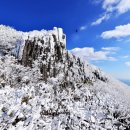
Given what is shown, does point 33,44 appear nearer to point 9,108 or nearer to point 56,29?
point 56,29

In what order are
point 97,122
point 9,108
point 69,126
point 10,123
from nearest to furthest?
1. point 10,123
2. point 9,108
3. point 69,126
4. point 97,122

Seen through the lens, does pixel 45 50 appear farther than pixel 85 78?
No

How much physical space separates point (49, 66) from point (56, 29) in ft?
87.8

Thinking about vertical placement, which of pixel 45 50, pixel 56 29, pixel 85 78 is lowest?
pixel 85 78

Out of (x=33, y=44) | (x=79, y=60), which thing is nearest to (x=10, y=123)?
(x=33, y=44)

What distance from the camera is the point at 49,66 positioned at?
10875cm

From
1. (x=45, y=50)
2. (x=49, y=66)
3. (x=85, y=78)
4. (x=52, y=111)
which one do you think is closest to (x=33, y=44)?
(x=45, y=50)

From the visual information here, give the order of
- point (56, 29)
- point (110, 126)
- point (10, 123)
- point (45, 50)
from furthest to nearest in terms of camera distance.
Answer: point (56, 29)
point (45, 50)
point (110, 126)
point (10, 123)

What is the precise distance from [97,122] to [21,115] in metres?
8.40

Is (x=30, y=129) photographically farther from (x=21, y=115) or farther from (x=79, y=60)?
(x=79, y=60)

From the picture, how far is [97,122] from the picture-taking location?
19.7 metres

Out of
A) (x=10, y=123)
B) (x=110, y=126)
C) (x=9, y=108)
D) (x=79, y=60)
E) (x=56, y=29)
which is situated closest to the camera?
(x=10, y=123)

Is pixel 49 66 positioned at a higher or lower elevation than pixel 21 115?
higher

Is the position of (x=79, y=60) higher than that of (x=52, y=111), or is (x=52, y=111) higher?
(x=79, y=60)
